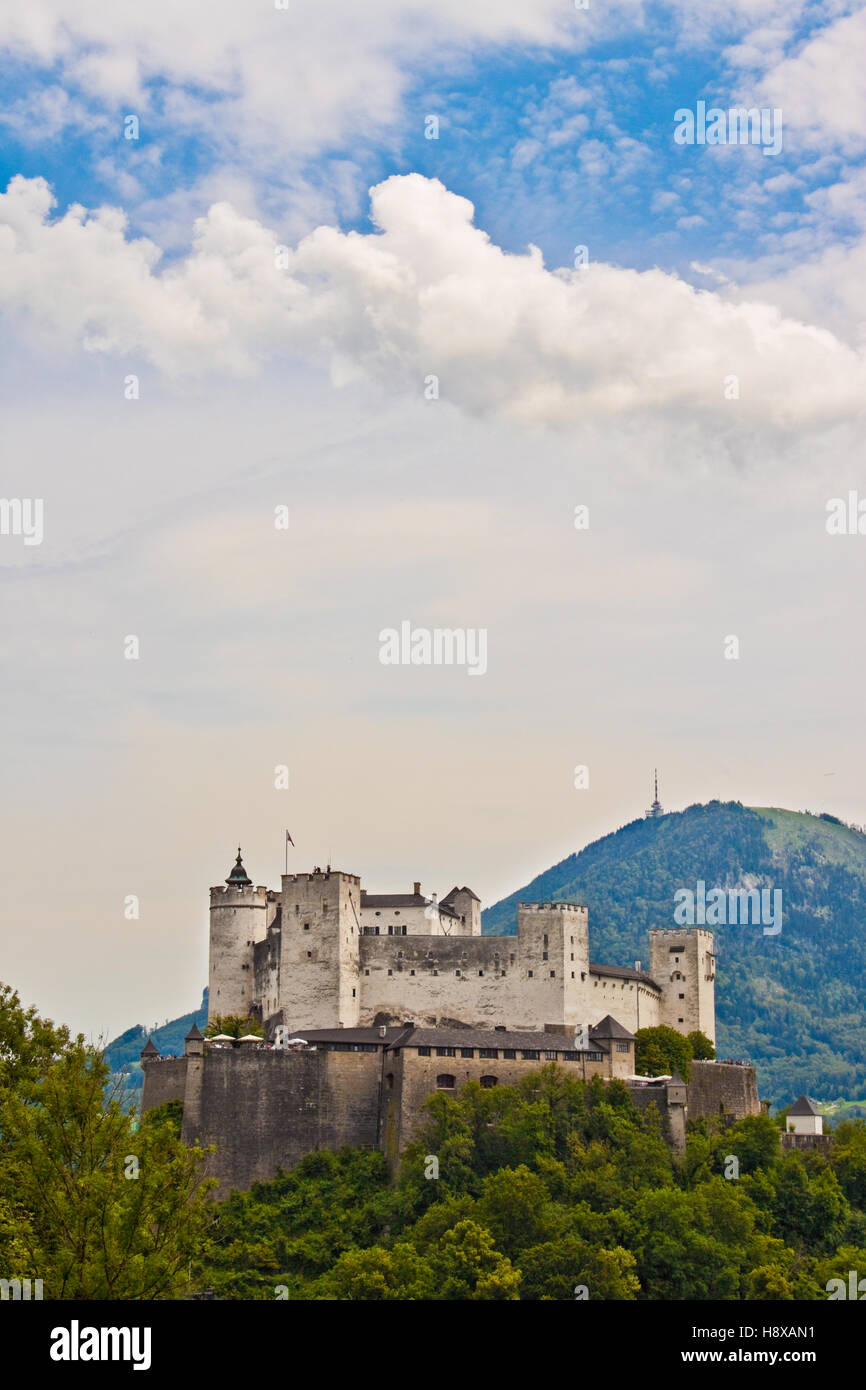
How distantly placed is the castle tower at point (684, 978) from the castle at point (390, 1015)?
0.09m

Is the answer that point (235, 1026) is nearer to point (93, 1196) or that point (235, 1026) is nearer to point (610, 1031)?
point (610, 1031)

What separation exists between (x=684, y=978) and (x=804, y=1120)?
10.9m

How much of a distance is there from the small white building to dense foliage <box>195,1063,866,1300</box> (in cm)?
850

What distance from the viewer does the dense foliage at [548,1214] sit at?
69.9m

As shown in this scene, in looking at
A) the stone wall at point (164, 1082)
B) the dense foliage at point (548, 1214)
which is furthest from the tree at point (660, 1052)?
the stone wall at point (164, 1082)

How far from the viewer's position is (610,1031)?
8606 centimetres

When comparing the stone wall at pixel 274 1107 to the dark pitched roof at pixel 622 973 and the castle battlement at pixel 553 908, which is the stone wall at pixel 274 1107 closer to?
the castle battlement at pixel 553 908

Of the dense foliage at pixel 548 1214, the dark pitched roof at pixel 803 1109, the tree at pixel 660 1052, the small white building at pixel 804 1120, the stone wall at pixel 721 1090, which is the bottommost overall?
the dense foliage at pixel 548 1214

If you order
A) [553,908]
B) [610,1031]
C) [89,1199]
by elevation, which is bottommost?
[89,1199]

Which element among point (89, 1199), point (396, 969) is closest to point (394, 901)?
point (396, 969)

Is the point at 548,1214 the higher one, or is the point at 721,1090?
the point at 721,1090
